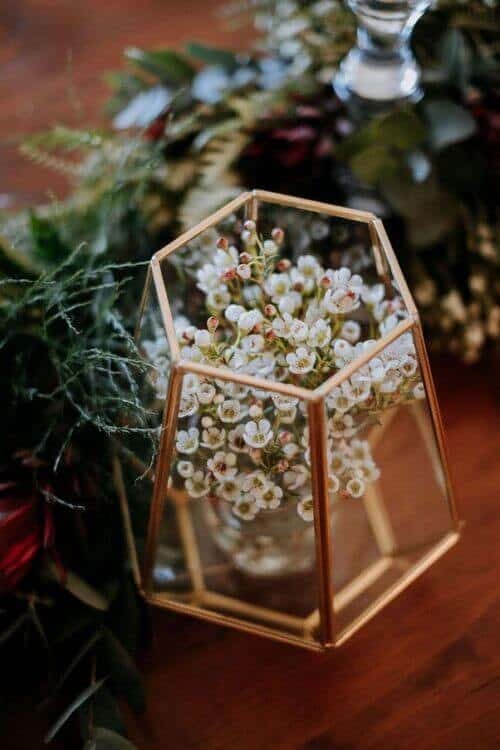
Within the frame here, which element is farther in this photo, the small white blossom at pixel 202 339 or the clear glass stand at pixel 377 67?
the clear glass stand at pixel 377 67

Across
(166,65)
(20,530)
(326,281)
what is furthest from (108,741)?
(166,65)

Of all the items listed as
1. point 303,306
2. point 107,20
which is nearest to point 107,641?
point 303,306

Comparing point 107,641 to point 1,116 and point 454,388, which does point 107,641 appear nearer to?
point 454,388

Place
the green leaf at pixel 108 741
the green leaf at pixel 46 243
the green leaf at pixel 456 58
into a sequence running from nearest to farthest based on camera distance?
the green leaf at pixel 108 741
the green leaf at pixel 46 243
the green leaf at pixel 456 58

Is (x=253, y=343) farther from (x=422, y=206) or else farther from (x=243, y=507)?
(x=422, y=206)

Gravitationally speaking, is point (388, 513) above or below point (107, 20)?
below

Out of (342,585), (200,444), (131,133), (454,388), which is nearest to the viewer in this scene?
(200,444)

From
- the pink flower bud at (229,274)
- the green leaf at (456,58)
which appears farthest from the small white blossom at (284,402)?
the green leaf at (456,58)

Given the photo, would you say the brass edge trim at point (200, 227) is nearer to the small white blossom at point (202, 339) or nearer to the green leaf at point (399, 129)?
the small white blossom at point (202, 339)
